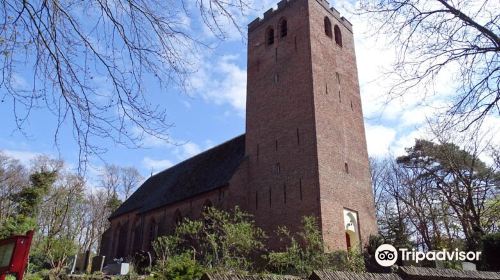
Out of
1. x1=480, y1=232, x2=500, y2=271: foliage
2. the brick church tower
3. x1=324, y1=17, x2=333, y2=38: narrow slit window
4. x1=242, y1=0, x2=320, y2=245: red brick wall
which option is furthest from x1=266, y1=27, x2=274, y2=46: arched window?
x1=480, y1=232, x2=500, y2=271: foliage

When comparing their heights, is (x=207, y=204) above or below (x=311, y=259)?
above

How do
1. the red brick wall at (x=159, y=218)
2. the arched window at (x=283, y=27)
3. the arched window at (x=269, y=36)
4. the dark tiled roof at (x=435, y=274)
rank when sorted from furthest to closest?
1. the arched window at (x=269, y=36)
2. the arched window at (x=283, y=27)
3. the red brick wall at (x=159, y=218)
4. the dark tiled roof at (x=435, y=274)

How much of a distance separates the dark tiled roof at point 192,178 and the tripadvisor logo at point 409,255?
33.0 feet

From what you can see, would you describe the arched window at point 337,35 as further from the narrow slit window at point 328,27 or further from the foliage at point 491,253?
the foliage at point 491,253

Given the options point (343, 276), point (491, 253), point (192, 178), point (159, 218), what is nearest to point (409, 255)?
point (491, 253)

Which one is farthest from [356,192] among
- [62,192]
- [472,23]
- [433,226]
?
[62,192]

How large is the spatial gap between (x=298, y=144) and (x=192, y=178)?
10706 mm

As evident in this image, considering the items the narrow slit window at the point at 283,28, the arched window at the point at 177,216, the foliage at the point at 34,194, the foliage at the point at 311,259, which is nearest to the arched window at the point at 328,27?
the narrow slit window at the point at 283,28

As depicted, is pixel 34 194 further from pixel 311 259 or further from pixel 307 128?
pixel 311 259

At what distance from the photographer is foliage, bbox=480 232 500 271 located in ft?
51.9

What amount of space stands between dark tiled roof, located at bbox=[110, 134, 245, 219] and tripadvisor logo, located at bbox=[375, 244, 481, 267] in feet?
33.0

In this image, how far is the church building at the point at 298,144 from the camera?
20.2 m

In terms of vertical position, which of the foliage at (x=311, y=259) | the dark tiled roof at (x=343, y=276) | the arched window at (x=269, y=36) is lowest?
the dark tiled roof at (x=343, y=276)

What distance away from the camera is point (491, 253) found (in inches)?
631
